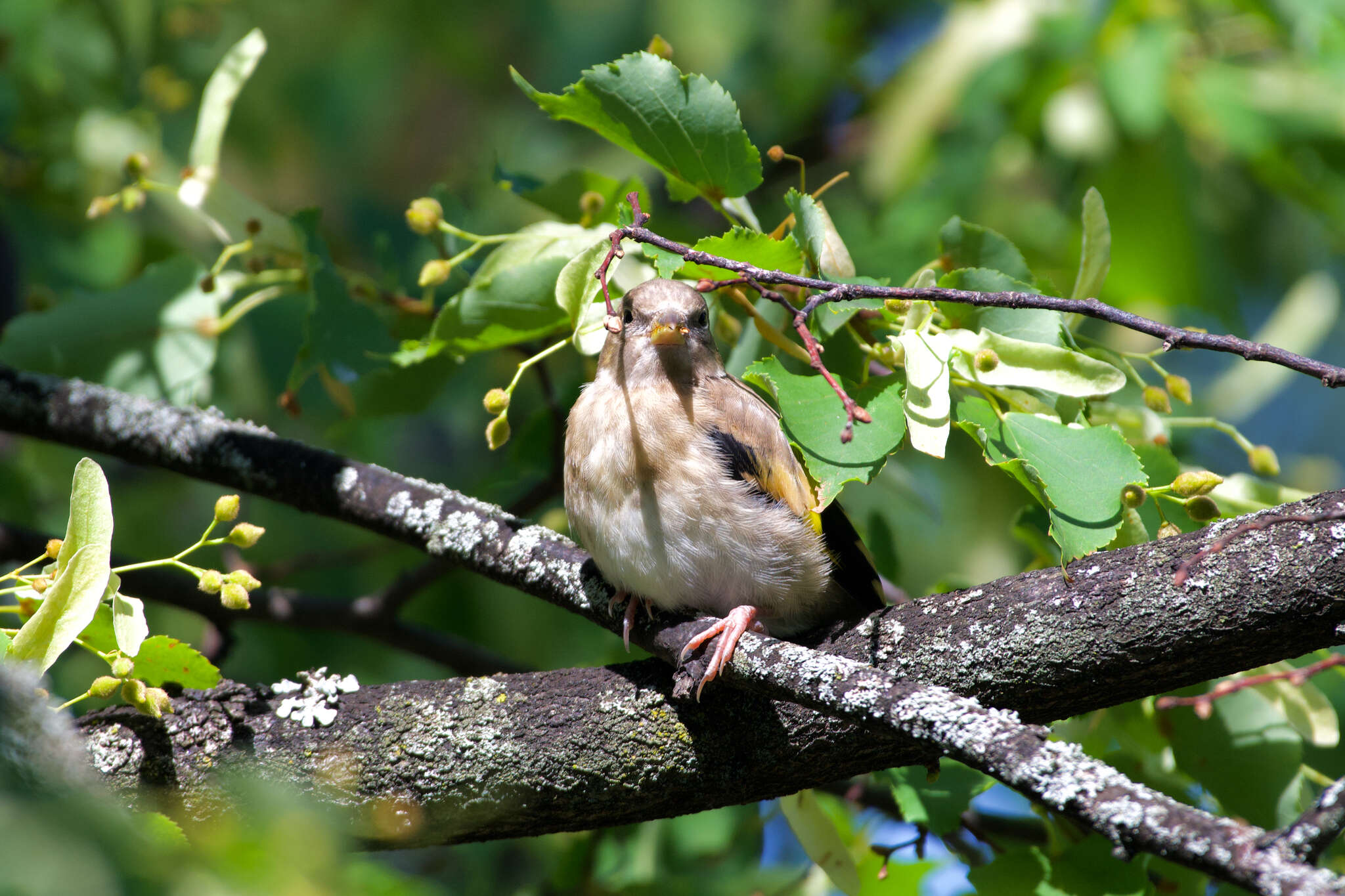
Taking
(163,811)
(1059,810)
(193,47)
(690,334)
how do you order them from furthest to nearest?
(193,47) < (690,334) < (163,811) < (1059,810)

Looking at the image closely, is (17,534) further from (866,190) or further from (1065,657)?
(866,190)

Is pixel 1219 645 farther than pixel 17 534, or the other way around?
pixel 17 534

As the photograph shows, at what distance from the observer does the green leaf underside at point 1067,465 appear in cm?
227

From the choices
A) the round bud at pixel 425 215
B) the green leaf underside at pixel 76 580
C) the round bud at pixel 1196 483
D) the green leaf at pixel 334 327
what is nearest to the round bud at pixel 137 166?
the green leaf at pixel 334 327

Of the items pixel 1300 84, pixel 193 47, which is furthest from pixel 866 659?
pixel 193 47

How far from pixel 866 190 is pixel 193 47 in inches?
144

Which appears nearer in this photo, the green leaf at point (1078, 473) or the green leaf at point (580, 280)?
the green leaf at point (1078, 473)

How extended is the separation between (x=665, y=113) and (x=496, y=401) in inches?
34.4

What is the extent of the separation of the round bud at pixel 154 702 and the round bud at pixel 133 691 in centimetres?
1

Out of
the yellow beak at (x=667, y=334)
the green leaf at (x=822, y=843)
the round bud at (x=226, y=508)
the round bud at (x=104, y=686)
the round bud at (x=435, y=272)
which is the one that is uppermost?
the round bud at (x=435, y=272)

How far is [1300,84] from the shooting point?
178 inches

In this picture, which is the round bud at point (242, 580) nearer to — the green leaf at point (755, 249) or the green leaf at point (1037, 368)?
the green leaf at point (755, 249)

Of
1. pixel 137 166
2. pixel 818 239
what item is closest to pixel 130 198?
pixel 137 166

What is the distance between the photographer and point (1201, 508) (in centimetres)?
237
